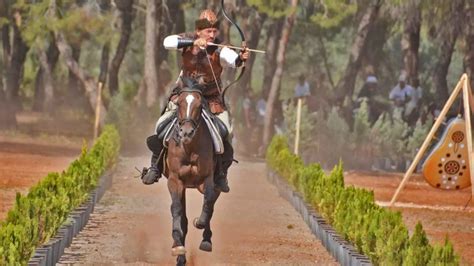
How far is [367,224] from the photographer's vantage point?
17.2 metres

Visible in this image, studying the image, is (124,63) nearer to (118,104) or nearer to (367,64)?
(367,64)

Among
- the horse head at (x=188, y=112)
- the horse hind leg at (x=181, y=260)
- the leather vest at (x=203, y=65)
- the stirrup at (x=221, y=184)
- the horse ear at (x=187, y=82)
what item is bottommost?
the horse hind leg at (x=181, y=260)

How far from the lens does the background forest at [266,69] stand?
142 feet

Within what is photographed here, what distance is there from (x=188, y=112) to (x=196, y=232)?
5146mm

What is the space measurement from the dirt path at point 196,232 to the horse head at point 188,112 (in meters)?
1.74

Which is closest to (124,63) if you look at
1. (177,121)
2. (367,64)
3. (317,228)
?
(367,64)

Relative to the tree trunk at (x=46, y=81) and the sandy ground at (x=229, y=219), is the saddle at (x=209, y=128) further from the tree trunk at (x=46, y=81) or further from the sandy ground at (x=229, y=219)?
the tree trunk at (x=46, y=81)

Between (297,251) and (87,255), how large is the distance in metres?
2.93

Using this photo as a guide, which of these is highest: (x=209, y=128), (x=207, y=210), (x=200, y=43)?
(x=200, y=43)

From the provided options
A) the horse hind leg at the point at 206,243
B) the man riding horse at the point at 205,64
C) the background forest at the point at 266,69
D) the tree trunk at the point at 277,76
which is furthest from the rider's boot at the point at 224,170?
the tree trunk at the point at 277,76

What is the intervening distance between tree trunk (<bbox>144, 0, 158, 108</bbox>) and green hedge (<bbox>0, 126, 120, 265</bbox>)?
21.4 meters

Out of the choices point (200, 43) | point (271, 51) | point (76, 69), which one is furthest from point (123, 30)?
point (200, 43)

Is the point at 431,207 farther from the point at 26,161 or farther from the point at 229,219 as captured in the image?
the point at 26,161

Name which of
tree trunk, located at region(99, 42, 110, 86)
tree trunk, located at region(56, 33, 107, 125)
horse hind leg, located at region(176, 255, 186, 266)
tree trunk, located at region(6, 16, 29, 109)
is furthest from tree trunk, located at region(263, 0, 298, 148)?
horse hind leg, located at region(176, 255, 186, 266)
